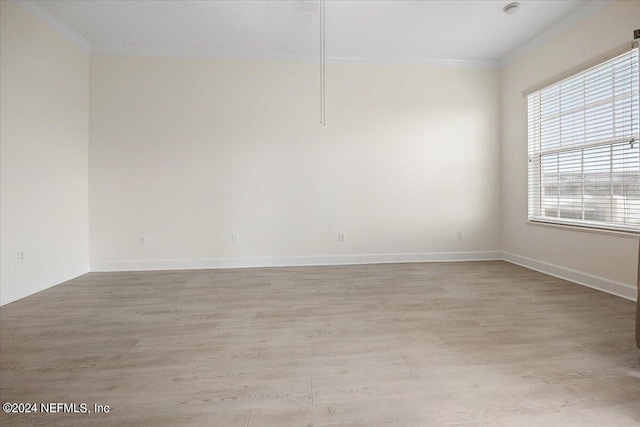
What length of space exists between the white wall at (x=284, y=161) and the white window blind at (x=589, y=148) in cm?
69

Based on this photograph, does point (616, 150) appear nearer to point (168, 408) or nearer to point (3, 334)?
point (168, 408)

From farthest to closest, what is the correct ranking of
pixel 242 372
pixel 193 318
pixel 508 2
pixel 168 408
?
1. pixel 508 2
2. pixel 193 318
3. pixel 242 372
4. pixel 168 408

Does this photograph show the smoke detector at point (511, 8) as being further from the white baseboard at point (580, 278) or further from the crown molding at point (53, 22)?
the crown molding at point (53, 22)

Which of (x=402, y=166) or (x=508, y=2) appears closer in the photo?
(x=508, y=2)

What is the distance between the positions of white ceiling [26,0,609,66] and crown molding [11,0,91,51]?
24 mm

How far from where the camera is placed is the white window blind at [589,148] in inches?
105

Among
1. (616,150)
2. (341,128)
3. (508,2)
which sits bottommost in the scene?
(616,150)

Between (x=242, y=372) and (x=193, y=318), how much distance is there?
0.95 m

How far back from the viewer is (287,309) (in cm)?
248

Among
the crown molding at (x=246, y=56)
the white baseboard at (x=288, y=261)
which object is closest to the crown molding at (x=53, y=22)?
the crown molding at (x=246, y=56)

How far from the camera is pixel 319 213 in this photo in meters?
4.14

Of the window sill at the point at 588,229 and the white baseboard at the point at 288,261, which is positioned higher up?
the window sill at the point at 588,229

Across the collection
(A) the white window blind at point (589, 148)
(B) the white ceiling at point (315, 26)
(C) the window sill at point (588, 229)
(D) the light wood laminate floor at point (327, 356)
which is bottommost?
(D) the light wood laminate floor at point (327, 356)

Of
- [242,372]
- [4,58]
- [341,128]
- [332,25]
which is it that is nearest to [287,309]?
[242,372]
